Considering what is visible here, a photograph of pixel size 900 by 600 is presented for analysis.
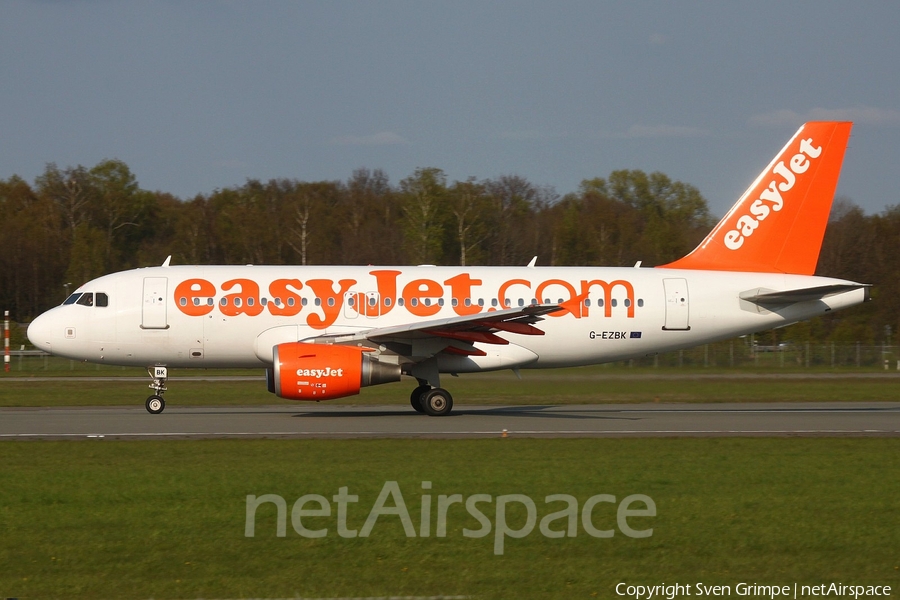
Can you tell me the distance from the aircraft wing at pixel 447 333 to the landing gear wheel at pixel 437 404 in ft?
3.17

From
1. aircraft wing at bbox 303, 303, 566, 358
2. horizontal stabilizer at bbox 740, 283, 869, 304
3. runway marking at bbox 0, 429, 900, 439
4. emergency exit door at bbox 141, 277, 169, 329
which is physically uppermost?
horizontal stabilizer at bbox 740, 283, 869, 304

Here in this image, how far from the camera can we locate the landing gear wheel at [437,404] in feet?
72.1

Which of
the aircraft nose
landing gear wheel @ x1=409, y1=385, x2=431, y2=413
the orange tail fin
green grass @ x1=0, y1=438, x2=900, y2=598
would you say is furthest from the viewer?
the orange tail fin

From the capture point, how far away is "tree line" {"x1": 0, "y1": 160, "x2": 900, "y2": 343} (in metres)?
63.8

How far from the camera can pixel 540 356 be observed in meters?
23.4

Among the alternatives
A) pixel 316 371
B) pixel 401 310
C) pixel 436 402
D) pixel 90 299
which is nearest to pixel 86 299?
pixel 90 299

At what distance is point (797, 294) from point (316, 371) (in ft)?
37.0

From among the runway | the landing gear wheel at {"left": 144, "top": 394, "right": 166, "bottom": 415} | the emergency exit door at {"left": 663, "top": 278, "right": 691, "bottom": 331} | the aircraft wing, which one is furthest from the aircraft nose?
the emergency exit door at {"left": 663, "top": 278, "right": 691, "bottom": 331}

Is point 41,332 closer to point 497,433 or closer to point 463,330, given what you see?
point 463,330

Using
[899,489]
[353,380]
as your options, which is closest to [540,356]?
[353,380]

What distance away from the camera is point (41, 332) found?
22469mm

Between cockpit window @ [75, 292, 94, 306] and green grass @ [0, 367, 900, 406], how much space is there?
402 centimetres

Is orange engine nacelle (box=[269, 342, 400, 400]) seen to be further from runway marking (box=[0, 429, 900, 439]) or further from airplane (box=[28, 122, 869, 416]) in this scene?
runway marking (box=[0, 429, 900, 439])

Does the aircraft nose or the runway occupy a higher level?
the aircraft nose
